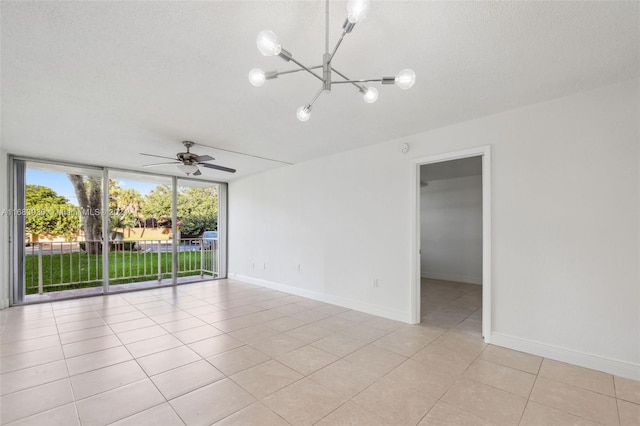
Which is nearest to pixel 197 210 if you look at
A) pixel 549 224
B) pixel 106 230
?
pixel 106 230

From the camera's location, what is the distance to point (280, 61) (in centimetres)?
206

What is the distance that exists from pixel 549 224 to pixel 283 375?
2938 millimetres

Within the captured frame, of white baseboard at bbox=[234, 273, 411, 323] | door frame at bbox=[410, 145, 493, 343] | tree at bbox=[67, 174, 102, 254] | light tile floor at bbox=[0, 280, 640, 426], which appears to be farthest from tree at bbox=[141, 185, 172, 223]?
door frame at bbox=[410, 145, 493, 343]

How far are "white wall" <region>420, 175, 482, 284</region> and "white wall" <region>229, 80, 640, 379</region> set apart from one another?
3.45 meters

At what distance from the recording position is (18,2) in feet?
4.86

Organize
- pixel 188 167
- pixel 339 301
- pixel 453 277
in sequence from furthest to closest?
pixel 453 277
pixel 339 301
pixel 188 167

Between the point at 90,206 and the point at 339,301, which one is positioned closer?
the point at 339,301

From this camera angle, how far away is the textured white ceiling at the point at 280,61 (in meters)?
1.59

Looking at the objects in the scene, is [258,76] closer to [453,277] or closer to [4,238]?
[4,238]

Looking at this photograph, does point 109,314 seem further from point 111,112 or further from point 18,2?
point 18,2

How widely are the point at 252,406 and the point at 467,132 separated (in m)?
3.51

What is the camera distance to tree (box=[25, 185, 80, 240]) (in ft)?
15.6

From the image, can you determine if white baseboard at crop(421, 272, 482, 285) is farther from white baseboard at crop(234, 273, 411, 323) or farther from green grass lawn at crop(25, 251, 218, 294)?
green grass lawn at crop(25, 251, 218, 294)

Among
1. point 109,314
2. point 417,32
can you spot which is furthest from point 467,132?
point 109,314
